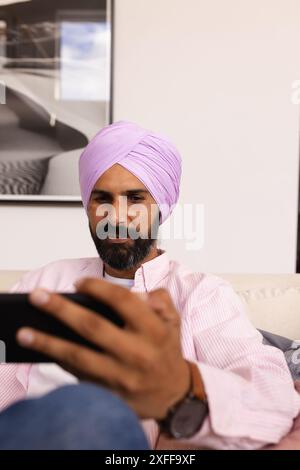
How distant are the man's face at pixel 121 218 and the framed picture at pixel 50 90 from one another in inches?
46.3

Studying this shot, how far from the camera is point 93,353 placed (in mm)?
557

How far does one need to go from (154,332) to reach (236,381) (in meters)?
0.33

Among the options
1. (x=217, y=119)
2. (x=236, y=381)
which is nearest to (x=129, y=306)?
(x=236, y=381)

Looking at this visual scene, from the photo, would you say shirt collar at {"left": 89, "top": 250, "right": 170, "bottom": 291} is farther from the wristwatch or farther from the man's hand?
the man's hand

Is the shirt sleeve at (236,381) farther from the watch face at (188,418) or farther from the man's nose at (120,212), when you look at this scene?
the man's nose at (120,212)

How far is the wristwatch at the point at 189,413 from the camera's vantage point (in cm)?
66

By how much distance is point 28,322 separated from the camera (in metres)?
0.62

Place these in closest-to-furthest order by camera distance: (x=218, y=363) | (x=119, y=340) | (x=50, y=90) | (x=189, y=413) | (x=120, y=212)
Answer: (x=119, y=340) < (x=189, y=413) < (x=218, y=363) < (x=120, y=212) < (x=50, y=90)

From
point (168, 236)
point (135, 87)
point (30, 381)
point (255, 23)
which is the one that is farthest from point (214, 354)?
point (255, 23)

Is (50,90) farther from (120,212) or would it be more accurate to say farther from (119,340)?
(119,340)

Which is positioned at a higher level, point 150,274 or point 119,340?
point 119,340

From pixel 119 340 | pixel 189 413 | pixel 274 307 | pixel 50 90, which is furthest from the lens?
pixel 50 90

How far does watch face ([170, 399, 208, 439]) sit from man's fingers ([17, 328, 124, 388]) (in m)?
0.13

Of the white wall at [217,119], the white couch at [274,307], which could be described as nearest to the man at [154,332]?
the white couch at [274,307]
